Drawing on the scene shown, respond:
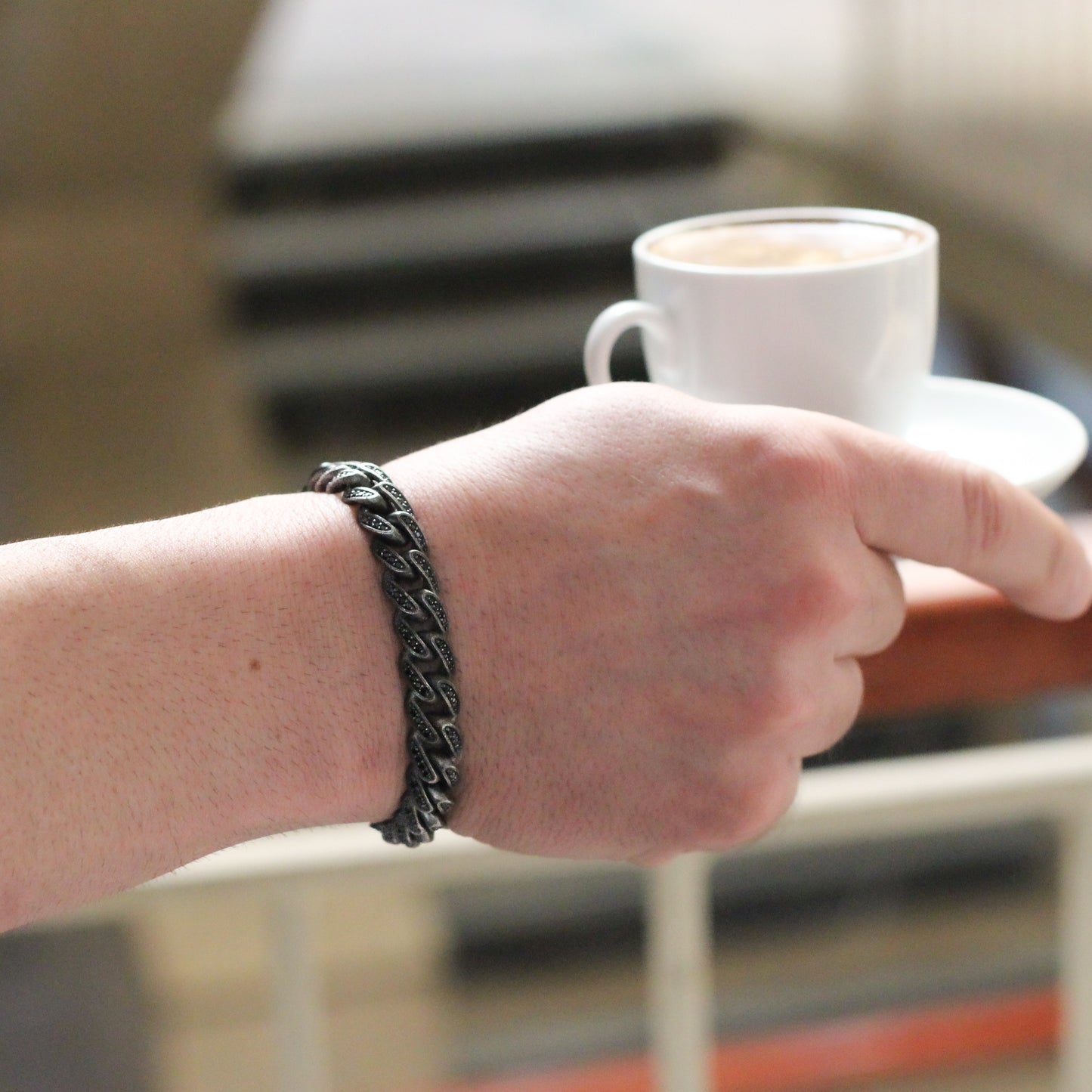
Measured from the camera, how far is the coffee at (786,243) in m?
0.31

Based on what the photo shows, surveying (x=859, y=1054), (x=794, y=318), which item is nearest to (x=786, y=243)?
(x=794, y=318)

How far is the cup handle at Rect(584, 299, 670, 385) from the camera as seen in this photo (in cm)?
31

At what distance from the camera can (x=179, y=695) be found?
240 mm

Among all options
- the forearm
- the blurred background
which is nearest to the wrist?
the forearm

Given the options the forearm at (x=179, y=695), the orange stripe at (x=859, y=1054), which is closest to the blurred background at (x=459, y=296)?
the orange stripe at (x=859, y=1054)

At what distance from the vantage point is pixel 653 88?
9.61 feet

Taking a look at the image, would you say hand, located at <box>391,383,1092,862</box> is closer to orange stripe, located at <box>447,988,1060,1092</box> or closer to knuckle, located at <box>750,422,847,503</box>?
knuckle, located at <box>750,422,847,503</box>

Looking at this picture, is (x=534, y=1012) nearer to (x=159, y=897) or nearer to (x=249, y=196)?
(x=249, y=196)

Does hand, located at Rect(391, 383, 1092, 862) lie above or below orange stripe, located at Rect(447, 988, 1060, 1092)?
above

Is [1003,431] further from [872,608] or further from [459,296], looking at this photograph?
[459,296]

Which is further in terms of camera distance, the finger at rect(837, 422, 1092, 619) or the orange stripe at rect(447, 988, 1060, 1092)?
the orange stripe at rect(447, 988, 1060, 1092)

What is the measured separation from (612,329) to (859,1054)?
5.71 ft

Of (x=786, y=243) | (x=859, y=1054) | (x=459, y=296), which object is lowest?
(x=859, y=1054)

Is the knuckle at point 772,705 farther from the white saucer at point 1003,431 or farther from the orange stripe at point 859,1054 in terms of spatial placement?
the orange stripe at point 859,1054
